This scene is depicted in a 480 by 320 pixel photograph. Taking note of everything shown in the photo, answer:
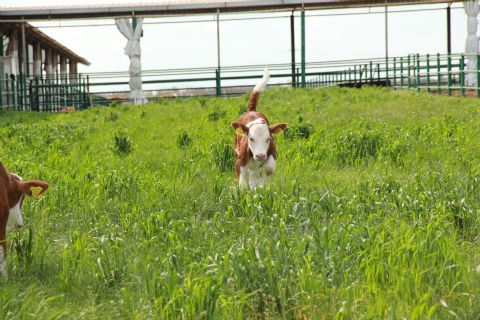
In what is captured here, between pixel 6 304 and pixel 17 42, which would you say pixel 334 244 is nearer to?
pixel 6 304

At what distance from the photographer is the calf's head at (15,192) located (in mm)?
4488

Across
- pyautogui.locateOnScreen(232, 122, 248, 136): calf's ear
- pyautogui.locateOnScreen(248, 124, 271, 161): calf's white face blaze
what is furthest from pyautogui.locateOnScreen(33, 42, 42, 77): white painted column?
pyautogui.locateOnScreen(248, 124, 271, 161): calf's white face blaze

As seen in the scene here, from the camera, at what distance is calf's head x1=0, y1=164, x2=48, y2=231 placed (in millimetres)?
4488

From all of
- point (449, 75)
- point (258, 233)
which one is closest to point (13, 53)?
point (449, 75)

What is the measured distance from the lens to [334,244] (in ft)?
13.6

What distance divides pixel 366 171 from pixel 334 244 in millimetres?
3345

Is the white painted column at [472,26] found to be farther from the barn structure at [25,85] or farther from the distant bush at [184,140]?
the distant bush at [184,140]

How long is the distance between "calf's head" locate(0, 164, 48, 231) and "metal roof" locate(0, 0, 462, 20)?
20.0 meters

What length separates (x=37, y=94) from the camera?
24906 millimetres

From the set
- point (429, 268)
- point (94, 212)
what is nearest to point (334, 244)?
point (429, 268)

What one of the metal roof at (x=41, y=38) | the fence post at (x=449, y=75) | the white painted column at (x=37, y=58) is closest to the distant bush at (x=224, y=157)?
the fence post at (x=449, y=75)

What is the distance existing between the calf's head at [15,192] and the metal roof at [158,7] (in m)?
20.0

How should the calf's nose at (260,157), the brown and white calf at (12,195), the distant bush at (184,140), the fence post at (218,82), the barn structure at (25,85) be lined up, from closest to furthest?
the brown and white calf at (12,195), the calf's nose at (260,157), the distant bush at (184,140), the barn structure at (25,85), the fence post at (218,82)

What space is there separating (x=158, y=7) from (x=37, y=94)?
456 centimetres
